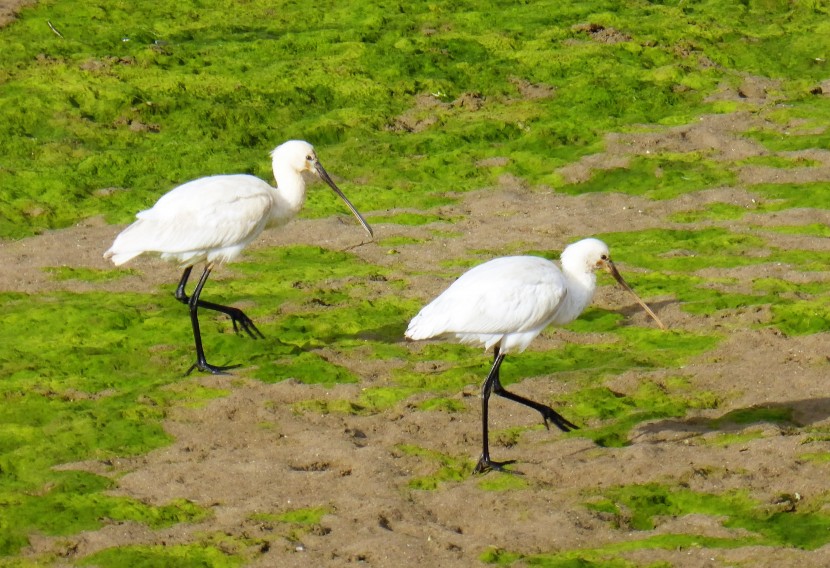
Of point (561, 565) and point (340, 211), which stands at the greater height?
point (561, 565)

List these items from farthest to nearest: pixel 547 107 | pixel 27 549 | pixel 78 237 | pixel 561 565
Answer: pixel 547 107 → pixel 78 237 → pixel 27 549 → pixel 561 565

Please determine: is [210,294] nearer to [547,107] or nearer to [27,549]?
[27,549]

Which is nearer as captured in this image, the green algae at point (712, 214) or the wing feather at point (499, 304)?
the wing feather at point (499, 304)

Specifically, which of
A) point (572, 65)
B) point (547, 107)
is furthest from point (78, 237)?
point (572, 65)

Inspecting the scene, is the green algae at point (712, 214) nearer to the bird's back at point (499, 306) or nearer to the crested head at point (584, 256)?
the crested head at point (584, 256)

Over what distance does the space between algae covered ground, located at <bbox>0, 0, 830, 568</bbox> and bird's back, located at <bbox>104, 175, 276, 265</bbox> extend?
0.76m

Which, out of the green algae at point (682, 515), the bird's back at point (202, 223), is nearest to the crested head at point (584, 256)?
the green algae at point (682, 515)

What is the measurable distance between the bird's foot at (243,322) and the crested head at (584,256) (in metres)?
2.83

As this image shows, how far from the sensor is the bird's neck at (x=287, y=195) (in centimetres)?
1069

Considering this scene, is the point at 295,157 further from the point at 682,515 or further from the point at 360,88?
the point at 360,88

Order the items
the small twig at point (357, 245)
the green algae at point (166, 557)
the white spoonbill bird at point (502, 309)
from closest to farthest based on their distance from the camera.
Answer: the green algae at point (166, 557) → the white spoonbill bird at point (502, 309) → the small twig at point (357, 245)

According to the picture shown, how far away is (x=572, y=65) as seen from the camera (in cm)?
1866

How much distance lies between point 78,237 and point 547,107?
6.59 metres

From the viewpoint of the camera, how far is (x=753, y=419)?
28.3 ft
